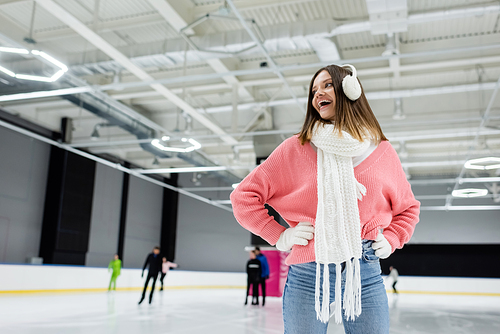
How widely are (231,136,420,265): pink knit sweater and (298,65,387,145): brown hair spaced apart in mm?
43

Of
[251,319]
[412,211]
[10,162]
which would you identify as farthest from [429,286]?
[412,211]

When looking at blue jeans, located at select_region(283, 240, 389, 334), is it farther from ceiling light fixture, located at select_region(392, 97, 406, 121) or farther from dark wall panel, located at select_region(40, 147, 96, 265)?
dark wall panel, located at select_region(40, 147, 96, 265)

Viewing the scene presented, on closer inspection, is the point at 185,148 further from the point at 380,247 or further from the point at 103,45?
the point at 380,247

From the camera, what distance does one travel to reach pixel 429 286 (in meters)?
19.8

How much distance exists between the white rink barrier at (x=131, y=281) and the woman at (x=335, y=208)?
10905mm

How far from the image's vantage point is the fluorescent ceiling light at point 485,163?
1052cm

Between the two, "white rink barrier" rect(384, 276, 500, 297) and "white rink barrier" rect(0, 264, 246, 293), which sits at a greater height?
"white rink barrier" rect(0, 264, 246, 293)

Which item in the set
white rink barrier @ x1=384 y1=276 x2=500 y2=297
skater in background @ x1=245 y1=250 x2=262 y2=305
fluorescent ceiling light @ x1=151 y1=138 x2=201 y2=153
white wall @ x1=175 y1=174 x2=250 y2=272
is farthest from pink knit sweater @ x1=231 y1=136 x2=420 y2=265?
white wall @ x1=175 y1=174 x2=250 y2=272

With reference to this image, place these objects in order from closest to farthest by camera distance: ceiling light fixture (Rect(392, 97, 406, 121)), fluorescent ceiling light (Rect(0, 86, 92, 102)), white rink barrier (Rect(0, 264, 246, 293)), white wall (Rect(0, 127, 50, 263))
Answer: fluorescent ceiling light (Rect(0, 86, 92, 102)) < white rink barrier (Rect(0, 264, 246, 293)) < ceiling light fixture (Rect(392, 97, 406, 121)) < white wall (Rect(0, 127, 50, 263))

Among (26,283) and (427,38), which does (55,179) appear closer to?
(26,283)

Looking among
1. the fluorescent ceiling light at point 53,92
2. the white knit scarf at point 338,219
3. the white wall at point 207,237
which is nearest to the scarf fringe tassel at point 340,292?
the white knit scarf at point 338,219

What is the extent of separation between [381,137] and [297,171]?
0.29m

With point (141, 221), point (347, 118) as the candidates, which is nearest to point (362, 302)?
point (347, 118)

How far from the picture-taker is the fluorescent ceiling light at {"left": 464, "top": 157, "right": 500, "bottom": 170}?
Result: 10516mm
